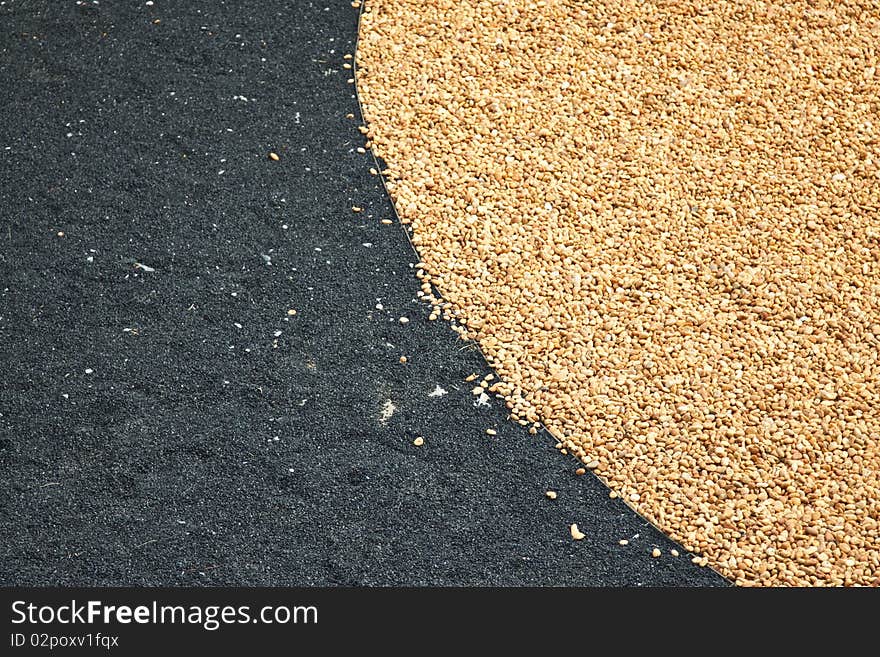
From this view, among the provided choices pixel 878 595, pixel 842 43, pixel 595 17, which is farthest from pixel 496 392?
pixel 842 43

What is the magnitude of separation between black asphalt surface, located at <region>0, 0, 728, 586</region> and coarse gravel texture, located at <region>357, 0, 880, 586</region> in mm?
177

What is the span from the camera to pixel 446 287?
340 cm

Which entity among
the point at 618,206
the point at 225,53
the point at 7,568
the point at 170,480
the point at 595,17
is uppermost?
the point at 595,17

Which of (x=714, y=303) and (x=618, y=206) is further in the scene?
(x=618, y=206)

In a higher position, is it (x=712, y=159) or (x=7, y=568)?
(x=712, y=159)

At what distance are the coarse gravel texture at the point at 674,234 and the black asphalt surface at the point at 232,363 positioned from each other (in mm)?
177

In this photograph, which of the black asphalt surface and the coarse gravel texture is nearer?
the black asphalt surface

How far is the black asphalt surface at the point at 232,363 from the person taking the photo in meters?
2.80

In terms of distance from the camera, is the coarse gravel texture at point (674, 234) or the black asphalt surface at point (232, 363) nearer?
the black asphalt surface at point (232, 363)

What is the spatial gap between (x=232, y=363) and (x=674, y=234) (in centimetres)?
169

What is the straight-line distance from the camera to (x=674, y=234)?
11.4 feet

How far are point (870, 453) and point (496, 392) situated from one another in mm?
1201

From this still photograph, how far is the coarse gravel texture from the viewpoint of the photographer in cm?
290

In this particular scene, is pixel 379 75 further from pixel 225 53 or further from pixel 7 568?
pixel 7 568
